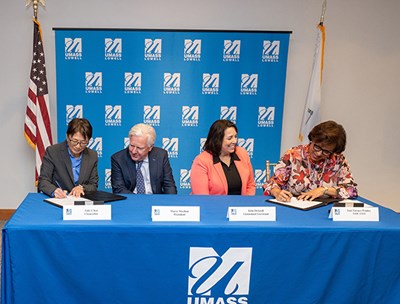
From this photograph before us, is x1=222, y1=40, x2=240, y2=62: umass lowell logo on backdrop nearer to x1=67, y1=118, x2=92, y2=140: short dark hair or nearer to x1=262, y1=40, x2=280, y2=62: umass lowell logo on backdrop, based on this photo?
x1=262, y1=40, x2=280, y2=62: umass lowell logo on backdrop

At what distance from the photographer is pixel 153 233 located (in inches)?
63.8

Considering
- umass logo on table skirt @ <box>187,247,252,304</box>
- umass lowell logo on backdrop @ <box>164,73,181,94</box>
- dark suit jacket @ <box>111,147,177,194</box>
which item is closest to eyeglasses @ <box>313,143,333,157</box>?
→ umass logo on table skirt @ <box>187,247,252,304</box>

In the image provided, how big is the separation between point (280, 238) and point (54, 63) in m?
3.09

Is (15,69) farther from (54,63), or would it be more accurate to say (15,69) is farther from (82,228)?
(82,228)

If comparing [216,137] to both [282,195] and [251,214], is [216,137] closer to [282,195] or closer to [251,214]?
[282,195]

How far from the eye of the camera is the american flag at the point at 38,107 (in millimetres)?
3559

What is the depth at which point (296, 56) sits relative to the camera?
12.8 feet

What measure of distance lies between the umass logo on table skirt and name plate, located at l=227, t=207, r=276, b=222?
14cm

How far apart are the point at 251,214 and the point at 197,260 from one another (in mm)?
326

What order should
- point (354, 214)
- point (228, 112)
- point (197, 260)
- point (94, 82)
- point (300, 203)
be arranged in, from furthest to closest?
point (228, 112) → point (94, 82) → point (300, 203) → point (354, 214) → point (197, 260)

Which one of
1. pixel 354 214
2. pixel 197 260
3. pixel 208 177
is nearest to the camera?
pixel 197 260

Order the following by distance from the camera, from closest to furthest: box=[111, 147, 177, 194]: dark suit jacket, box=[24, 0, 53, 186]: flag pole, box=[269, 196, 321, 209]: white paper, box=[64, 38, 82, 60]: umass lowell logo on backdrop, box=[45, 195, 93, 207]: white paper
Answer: box=[45, 195, 93, 207]: white paper, box=[269, 196, 321, 209]: white paper, box=[111, 147, 177, 194]: dark suit jacket, box=[24, 0, 53, 186]: flag pole, box=[64, 38, 82, 60]: umass lowell logo on backdrop

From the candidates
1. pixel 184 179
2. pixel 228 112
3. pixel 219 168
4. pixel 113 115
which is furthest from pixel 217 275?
pixel 113 115

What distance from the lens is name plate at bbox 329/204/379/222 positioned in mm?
1790
